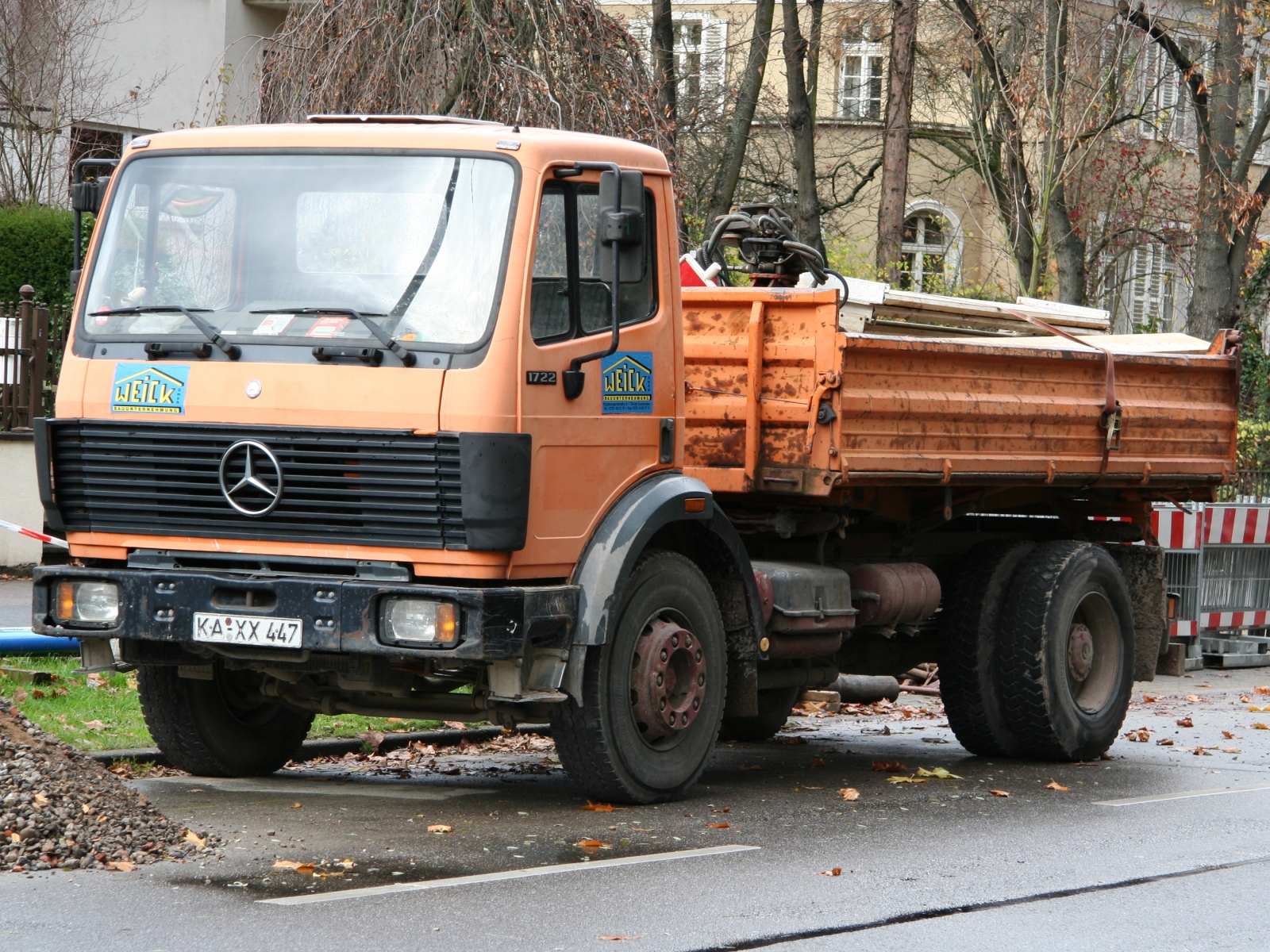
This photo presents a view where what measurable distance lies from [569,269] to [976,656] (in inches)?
148

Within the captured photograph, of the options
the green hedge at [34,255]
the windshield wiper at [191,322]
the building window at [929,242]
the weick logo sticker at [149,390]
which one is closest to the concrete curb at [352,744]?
the weick logo sticker at [149,390]

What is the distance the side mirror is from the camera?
24.6 ft

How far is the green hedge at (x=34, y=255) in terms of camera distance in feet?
67.1

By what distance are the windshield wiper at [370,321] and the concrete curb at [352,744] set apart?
73.8 inches

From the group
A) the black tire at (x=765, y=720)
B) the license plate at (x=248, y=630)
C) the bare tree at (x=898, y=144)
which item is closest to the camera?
the license plate at (x=248, y=630)

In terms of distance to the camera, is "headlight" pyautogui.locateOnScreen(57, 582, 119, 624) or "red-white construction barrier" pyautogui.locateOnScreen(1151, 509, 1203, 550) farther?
"red-white construction barrier" pyautogui.locateOnScreen(1151, 509, 1203, 550)

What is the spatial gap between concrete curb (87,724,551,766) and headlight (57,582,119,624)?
2.62 ft

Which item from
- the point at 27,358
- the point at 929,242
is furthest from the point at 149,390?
the point at 929,242

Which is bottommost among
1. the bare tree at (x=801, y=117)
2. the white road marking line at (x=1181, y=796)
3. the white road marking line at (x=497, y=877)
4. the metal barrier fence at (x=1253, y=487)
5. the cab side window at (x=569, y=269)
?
the white road marking line at (x=1181, y=796)

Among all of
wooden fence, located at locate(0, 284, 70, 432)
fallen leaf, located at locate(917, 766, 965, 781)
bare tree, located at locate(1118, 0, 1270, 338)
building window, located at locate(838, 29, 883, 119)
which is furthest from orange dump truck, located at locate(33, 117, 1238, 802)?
building window, located at locate(838, 29, 883, 119)

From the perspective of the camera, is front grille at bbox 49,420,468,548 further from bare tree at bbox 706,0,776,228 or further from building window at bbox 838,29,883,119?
building window at bbox 838,29,883,119

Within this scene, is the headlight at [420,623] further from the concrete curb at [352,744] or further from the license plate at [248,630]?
the concrete curb at [352,744]

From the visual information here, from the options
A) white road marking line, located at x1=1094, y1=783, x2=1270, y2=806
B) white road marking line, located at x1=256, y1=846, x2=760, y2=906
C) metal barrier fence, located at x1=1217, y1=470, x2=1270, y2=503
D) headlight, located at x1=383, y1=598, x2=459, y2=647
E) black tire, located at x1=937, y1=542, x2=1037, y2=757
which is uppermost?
metal barrier fence, located at x1=1217, y1=470, x2=1270, y2=503

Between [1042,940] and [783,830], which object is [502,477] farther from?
[1042,940]
